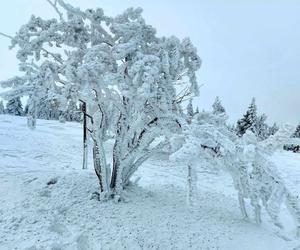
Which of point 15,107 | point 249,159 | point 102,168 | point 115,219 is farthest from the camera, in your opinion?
point 15,107

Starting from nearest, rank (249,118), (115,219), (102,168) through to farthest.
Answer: (115,219) < (102,168) < (249,118)

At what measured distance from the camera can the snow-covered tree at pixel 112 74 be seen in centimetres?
902

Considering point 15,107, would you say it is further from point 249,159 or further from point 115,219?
point 249,159

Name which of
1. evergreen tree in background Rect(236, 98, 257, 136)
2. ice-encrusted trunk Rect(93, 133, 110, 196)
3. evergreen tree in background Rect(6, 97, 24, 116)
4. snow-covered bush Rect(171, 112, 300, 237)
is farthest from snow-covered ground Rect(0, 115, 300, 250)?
evergreen tree in background Rect(6, 97, 24, 116)

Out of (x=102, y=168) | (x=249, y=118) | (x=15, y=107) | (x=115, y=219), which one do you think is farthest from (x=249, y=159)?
(x=15, y=107)

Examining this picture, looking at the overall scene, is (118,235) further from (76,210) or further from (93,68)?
(93,68)

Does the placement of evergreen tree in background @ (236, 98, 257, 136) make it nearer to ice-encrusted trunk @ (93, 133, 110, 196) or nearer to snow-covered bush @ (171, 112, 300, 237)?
ice-encrusted trunk @ (93, 133, 110, 196)

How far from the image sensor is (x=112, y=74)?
8891 millimetres

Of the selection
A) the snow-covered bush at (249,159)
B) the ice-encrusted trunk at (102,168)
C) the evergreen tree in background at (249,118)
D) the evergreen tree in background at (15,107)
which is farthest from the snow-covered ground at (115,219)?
the evergreen tree in background at (15,107)

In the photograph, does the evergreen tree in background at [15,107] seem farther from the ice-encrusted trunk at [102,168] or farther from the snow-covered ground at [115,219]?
the ice-encrusted trunk at [102,168]

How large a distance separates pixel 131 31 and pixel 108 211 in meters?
4.39

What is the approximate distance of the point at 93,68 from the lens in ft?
28.7

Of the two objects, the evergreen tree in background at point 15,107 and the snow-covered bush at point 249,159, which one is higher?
the evergreen tree in background at point 15,107

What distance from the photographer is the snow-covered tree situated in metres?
9.02
